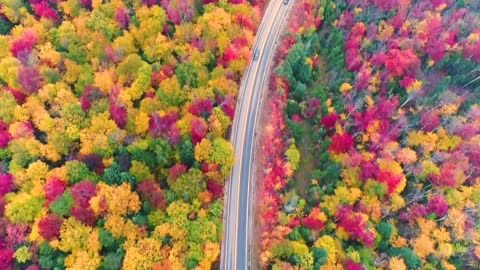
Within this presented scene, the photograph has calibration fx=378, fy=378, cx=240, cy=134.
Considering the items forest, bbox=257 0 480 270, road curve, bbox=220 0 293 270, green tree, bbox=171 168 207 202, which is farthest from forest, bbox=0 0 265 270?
forest, bbox=257 0 480 270

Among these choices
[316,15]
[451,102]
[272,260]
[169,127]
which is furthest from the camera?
[316,15]

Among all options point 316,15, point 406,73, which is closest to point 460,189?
point 406,73

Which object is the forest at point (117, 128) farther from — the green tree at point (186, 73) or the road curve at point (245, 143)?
the road curve at point (245, 143)

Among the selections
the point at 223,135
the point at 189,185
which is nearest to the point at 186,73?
the point at 223,135

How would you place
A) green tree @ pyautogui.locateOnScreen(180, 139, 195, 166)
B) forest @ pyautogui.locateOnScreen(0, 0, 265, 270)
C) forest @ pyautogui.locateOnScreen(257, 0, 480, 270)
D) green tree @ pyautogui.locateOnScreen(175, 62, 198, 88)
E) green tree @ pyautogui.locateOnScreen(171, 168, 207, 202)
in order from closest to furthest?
forest @ pyautogui.locateOnScreen(0, 0, 265, 270), green tree @ pyautogui.locateOnScreen(171, 168, 207, 202), green tree @ pyautogui.locateOnScreen(180, 139, 195, 166), forest @ pyautogui.locateOnScreen(257, 0, 480, 270), green tree @ pyautogui.locateOnScreen(175, 62, 198, 88)

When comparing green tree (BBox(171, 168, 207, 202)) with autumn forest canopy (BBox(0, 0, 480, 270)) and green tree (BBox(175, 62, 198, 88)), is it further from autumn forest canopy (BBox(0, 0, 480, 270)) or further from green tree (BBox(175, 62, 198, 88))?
green tree (BBox(175, 62, 198, 88))

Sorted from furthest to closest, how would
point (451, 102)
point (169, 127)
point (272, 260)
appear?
point (451, 102) → point (169, 127) → point (272, 260)

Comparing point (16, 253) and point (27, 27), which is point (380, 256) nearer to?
point (16, 253)

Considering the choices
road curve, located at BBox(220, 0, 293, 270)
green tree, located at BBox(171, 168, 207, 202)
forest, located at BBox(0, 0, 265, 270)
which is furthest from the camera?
road curve, located at BBox(220, 0, 293, 270)
